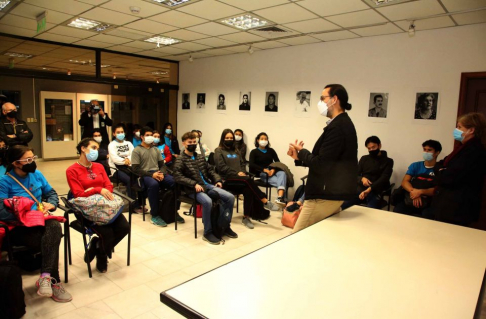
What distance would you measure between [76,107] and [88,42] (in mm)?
5125

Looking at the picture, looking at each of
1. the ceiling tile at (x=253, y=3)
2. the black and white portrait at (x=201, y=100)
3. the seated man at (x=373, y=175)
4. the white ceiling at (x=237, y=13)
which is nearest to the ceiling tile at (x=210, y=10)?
the white ceiling at (x=237, y=13)

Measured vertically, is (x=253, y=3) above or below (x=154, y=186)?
above

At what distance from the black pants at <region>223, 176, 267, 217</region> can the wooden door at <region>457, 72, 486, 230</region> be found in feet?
9.62

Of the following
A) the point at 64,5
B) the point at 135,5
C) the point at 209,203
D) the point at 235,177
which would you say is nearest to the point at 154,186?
the point at 209,203

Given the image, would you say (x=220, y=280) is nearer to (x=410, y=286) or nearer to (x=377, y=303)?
(x=377, y=303)

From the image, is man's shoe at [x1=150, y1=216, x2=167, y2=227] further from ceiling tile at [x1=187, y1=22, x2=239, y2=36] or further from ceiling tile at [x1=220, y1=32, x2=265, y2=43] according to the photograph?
ceiling tile at [x1=220, y1=32, x2=265, y2=43]

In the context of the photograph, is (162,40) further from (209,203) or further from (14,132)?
(209,203)

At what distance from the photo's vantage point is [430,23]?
4238 mm

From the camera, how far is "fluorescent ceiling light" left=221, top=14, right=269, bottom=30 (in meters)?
4.42

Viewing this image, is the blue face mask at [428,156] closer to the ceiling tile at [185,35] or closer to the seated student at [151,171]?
the seated student at [151,171]

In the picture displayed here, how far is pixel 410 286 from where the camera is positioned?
1.37 meters

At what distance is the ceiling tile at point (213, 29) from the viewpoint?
15.4 feet

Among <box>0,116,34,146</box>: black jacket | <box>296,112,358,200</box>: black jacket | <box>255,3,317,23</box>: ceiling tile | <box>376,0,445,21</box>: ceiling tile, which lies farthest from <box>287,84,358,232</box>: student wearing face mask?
<box>0,116,34,146</box>: black jacket

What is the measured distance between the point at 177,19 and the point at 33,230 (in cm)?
317
